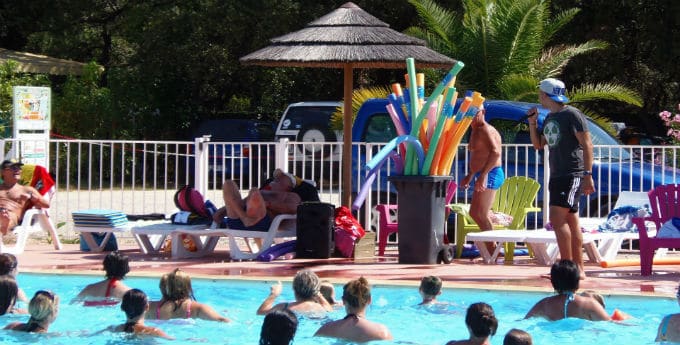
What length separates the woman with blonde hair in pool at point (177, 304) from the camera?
25.3 ft

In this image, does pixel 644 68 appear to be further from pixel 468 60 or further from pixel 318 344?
pixel 318 344

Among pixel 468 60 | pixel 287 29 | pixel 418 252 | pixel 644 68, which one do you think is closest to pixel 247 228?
pixel 418 252

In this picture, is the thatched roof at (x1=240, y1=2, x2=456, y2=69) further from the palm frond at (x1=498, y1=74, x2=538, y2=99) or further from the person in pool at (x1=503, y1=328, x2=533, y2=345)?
the palm frond at (x1=498, y1=74, x2=538, y2=99)

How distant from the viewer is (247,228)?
1188 centimetres

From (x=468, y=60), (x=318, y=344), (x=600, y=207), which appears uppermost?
(x=468, y=60)

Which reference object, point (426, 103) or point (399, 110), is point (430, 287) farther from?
point (399, 110)

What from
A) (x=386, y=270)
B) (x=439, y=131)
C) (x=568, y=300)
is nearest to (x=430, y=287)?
(x=568, y=300)

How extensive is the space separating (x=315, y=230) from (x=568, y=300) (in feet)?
14.5

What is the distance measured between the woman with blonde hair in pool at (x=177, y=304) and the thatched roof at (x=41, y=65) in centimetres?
1933

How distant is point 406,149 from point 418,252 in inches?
40.9

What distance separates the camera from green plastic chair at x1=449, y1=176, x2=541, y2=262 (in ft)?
39.9

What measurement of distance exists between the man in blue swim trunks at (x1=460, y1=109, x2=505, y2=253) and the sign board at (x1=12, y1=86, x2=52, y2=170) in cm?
540

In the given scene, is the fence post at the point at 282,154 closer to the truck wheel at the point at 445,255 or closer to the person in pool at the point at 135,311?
the truck wheel at the point at 445,255

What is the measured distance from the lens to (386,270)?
11.1 metres
